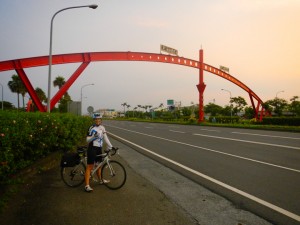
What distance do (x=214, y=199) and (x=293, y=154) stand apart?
7.10 m

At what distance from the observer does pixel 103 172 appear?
6.54 m

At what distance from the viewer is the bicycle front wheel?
6367 millimetres

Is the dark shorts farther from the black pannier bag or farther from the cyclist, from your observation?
the black pannier bag

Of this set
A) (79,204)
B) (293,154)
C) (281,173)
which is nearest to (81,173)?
(79,204)

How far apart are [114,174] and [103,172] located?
30 cm

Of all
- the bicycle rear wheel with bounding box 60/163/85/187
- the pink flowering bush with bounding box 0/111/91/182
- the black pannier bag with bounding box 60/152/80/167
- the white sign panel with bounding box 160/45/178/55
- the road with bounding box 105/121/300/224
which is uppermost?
the white sign panel with bounding box 160/45/178/55

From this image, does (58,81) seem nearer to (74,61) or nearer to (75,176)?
(74,61)

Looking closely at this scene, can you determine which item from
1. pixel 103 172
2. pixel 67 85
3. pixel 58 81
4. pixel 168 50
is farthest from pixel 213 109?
pixel 103 172

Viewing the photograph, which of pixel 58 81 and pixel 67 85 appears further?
pixel 58 81

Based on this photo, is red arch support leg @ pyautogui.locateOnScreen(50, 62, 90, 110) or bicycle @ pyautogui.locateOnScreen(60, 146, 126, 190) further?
red arch support leg @ pyautogui.locateOnScreen(50, 62, 90, 110)

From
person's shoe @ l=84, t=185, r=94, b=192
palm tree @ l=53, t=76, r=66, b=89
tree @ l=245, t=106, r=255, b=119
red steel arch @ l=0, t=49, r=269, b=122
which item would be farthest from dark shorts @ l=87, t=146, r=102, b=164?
tree @ l=245, t=106, r=255, b=119

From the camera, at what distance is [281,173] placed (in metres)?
7.82

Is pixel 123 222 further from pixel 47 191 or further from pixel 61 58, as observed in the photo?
pixel 61 58

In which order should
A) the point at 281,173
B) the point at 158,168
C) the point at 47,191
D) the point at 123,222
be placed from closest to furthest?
the point at 123,222
the point at 47,191
the point at 281,173
the point at 158,168
